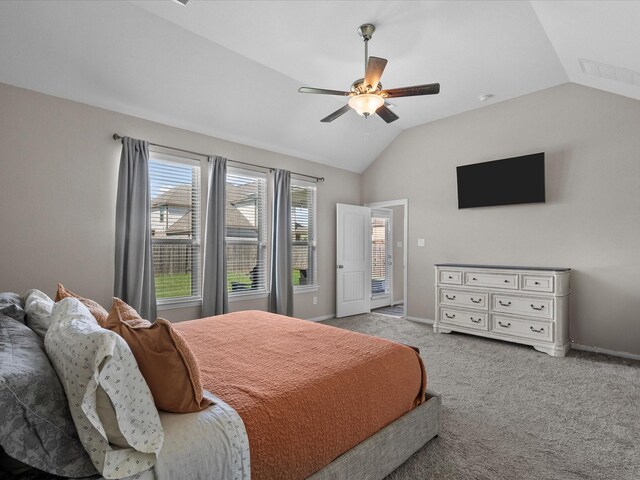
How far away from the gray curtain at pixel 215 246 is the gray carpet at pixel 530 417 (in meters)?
2.52

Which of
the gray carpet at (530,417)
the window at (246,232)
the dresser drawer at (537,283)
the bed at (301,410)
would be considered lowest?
the gray carpet at (530,417)

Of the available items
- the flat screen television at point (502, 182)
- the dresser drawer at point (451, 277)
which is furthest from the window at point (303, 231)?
the flat screen television at point (502, 182)

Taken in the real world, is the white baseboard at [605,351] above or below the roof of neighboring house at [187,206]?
below

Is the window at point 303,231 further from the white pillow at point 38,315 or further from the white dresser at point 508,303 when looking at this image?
the white pillow at point 38,315

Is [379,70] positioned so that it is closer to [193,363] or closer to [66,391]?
[193,363]

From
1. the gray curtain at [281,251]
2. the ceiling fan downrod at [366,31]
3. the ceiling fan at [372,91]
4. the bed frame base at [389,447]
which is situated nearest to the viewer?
the bed frame base at [389,447]

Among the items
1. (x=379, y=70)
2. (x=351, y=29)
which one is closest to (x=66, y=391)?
(x=379, y=70)

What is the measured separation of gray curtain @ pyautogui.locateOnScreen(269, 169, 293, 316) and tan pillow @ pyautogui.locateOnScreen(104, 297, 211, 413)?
3455 mm

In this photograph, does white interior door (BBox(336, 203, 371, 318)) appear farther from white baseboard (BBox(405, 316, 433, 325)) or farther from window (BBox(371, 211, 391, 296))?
white baseboard (BBox(405, 316, 433, 325))

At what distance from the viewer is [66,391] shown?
40.4 inches

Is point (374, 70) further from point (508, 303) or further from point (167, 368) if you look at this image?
point (508, 303)

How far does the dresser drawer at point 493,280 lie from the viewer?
4.07 m

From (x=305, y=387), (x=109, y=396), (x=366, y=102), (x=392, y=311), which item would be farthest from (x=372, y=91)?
(x=392, y=311)

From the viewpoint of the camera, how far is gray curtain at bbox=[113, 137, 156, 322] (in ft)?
11.2
